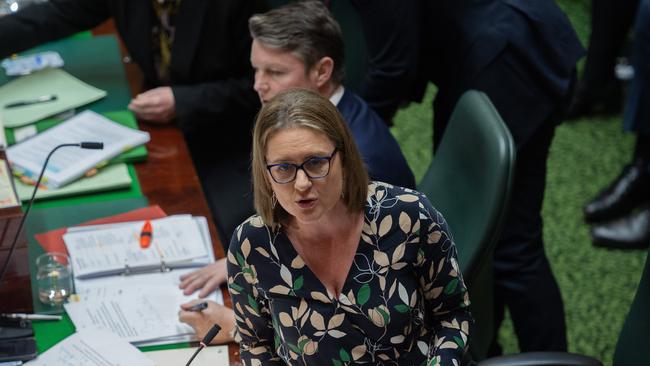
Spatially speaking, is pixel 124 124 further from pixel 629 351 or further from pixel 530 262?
pixel 629 351

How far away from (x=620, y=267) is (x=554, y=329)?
2.65 feet

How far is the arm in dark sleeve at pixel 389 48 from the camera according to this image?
222 centimetres

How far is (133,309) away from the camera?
184cm

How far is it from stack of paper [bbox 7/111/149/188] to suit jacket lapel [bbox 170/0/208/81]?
281mm

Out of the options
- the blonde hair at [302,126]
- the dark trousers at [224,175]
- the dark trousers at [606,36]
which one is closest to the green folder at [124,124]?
the dark trousers at [224,175]

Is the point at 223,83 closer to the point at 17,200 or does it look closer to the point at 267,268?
the point at 17,200

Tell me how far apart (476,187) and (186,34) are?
1.09 metres

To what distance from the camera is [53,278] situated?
6.19 ft

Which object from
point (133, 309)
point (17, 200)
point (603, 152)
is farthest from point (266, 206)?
point (603, 152)

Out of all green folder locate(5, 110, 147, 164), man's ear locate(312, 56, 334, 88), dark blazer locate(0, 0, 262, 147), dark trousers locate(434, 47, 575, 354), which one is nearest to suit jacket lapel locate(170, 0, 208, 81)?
dark blazer locate(0, 0, 262, 147)

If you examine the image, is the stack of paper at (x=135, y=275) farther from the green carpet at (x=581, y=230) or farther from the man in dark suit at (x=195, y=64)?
the green carpet at (x=581, y=230)

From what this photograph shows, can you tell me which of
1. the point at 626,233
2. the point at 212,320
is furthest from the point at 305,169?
the point at 626,233

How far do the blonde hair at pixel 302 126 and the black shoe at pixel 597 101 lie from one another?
2.61 metres

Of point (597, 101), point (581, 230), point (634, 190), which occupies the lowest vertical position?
point (581, 230)
